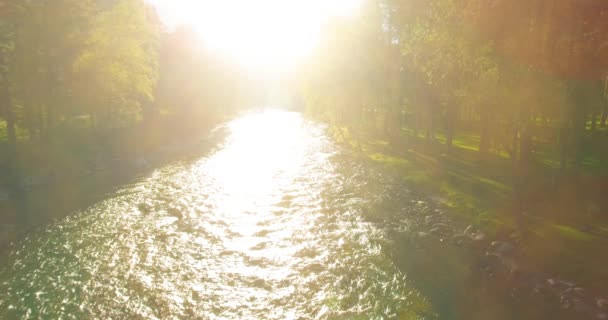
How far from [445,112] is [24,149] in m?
47.7

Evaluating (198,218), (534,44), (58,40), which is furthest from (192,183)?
(534,44)

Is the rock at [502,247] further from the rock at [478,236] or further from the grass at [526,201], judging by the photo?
the rock at [478,236]

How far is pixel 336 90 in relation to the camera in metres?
57.2

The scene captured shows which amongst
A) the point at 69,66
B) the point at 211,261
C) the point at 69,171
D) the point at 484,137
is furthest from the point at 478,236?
the point at 69,66

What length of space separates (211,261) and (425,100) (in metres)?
34.8

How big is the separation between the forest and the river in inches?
162

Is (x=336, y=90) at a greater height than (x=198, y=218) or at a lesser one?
greater

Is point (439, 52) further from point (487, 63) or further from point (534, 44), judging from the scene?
point (534, 44)

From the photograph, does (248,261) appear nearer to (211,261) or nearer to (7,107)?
(211,261)

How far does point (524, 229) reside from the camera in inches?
837

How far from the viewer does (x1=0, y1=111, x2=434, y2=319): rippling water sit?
1588 centimetres

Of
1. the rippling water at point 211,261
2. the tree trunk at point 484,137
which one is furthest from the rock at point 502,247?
the tree trunk at point 484,137

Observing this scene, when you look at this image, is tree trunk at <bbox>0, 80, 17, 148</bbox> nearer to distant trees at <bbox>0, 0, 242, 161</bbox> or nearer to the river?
distant trees at <bbox>0, 0, 242, 161</bbox>

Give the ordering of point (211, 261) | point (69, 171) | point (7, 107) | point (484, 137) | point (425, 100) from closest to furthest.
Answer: point (211, 261)
point (7, 107)
point (69, 171)
point (484, 137)
point (425, 100)
